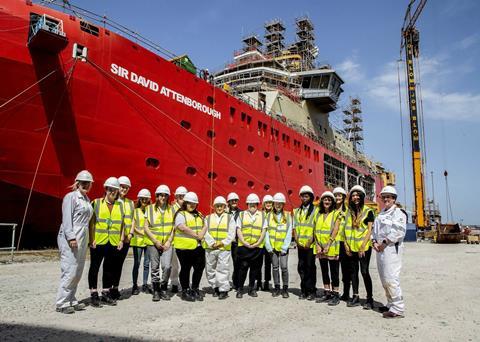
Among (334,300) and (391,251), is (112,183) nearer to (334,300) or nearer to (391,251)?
(334,300)

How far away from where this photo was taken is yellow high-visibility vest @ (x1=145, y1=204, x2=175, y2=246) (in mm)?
5207

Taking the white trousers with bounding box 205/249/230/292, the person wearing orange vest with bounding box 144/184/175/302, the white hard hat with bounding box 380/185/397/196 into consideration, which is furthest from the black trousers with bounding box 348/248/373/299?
the person wearing orange vest with bounding box 144/184/175/302

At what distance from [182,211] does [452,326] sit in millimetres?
3565

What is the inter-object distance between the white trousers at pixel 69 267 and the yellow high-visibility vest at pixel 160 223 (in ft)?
3.60

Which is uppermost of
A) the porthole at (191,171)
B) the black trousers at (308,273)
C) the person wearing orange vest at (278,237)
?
the porthole at (191,171)

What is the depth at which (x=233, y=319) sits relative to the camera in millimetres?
3945

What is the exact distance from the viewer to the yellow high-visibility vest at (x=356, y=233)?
4816mm

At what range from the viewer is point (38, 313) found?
399 cm

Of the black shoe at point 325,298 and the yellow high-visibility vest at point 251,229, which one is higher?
the yellow high-visibility vest at point 251,229

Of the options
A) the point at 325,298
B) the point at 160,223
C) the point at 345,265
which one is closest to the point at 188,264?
the point at 160,223

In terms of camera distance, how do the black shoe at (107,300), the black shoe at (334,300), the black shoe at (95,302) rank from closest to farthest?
the black shoe at (95,302) < the black shoe at (107,300) < the black shoe at (334,300)

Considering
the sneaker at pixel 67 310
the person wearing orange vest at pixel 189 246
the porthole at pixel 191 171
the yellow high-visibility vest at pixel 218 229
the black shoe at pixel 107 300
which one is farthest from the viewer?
the porthole at pixel 191 171

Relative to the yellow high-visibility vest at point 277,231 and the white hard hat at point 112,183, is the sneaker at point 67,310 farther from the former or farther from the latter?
the yellow high-visibility vest at point 277,231

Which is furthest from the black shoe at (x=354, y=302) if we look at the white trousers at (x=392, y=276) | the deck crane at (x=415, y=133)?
the deck crane at (x=415, y=133)
